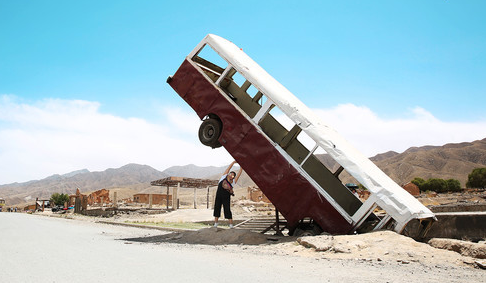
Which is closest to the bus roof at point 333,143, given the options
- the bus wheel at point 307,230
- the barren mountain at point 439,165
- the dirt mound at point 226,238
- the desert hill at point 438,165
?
the bus wheel at point 307,230

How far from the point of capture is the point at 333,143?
22.4ft

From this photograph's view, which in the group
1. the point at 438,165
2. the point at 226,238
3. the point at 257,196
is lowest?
the point at 257,196

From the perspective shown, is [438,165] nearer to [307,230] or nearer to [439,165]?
[439,165]

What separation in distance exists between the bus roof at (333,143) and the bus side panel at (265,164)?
30.4 inches

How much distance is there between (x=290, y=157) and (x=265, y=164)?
1.90 ft

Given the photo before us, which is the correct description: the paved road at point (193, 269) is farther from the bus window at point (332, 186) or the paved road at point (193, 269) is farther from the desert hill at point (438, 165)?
the desert hill at point (438, 165)

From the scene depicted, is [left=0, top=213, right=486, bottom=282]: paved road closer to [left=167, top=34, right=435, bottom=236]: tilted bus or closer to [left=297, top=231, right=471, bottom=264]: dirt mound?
[left=297, top=231, right=471, bottom=264]: dirt mound

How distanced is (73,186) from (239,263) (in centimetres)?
18849

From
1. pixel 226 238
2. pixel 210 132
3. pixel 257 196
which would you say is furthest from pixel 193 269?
pixel 257 196

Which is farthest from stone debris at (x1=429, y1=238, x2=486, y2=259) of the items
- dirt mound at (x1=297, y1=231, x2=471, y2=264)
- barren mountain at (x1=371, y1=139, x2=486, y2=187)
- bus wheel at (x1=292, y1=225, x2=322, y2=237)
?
barren mountain at (x1=371, y1=139, x2=486, y2=187)

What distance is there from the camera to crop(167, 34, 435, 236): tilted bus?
21.1ft

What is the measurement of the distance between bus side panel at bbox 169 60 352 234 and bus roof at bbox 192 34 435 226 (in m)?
0.77

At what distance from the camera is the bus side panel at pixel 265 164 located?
6934 mm

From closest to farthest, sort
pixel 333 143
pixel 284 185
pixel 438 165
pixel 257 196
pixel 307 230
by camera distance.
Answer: pixel 333 143, pixel 284 185, pixel 307 230, pixel 257 196, pixel 438 165
